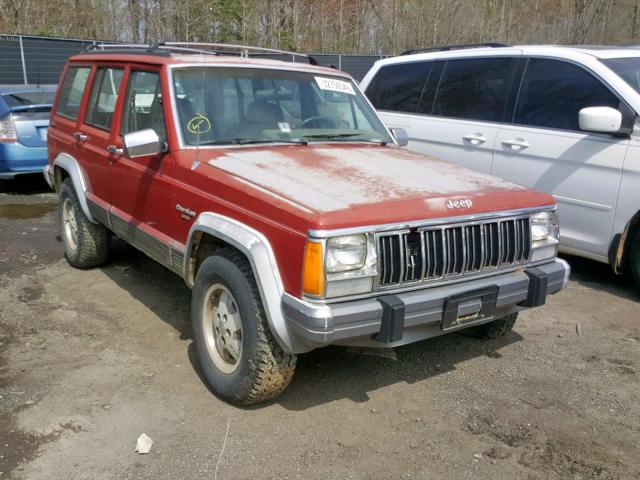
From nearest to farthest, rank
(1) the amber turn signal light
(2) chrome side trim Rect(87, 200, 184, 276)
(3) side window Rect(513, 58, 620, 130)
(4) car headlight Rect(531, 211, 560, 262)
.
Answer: (1) the amber turn signal light, (4) car headlight Rect(531, 211, 560, 262), (2) chrome side trim Rect(87, 200, 184, 276), (3) side window Rect(513, 58, 620, 130)

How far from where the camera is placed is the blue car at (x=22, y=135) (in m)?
8.75

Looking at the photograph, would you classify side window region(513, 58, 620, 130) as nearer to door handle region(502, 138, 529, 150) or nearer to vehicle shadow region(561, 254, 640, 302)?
door handle region(502, 138, 529, 150)

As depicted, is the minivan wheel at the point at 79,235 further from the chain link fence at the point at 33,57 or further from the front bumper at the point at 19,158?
the chain link fence at the point at 33,57

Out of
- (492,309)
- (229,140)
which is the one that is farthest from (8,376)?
(492,309)

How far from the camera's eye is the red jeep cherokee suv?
3.06 metres

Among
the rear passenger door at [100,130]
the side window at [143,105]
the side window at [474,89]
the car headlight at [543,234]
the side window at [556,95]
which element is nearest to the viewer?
the car headlight at [543,234]

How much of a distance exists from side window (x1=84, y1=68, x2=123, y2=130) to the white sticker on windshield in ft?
5.10

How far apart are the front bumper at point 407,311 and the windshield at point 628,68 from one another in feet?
8.37

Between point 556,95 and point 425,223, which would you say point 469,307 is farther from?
point 556,95

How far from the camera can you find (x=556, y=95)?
5.75 m

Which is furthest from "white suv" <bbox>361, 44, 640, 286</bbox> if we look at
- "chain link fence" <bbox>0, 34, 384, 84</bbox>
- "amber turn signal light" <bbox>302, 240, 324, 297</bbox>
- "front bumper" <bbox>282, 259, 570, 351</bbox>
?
"chain link fence" <bbox>0, 34, 384, 84</bbox>

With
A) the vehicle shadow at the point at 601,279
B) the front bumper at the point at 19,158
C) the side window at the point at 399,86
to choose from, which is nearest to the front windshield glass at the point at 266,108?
the side window at the point at 399,86

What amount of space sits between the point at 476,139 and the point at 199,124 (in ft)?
10.5

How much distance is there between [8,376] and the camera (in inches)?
A: 154
